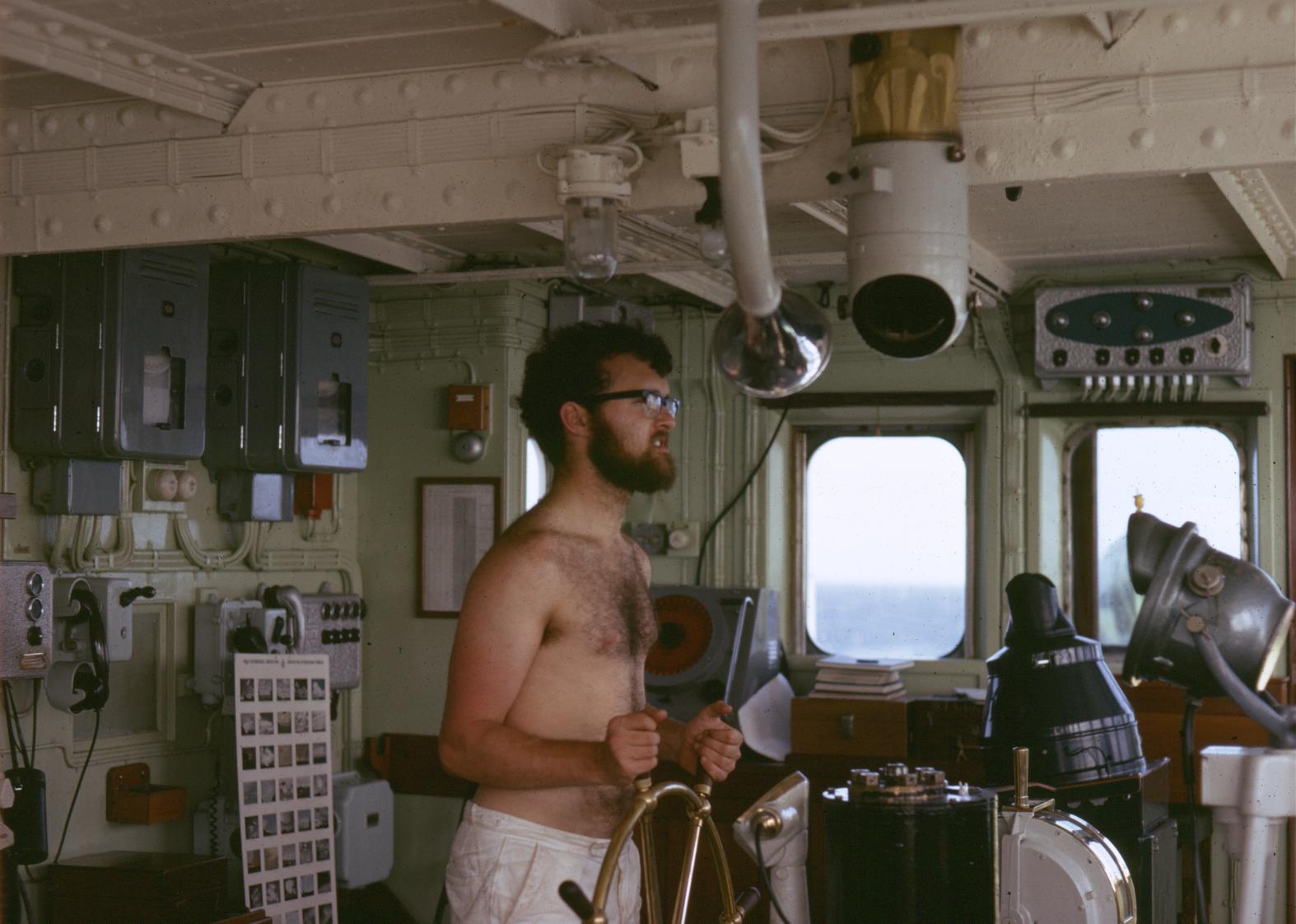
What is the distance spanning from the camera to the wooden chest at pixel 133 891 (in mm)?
5156

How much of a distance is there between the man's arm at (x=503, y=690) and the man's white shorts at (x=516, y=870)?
0.35 ft

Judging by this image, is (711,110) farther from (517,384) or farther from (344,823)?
(344,823)

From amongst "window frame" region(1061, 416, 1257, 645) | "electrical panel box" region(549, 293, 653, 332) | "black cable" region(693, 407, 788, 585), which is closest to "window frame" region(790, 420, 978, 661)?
"black cable" region(693, 407, 788, 585)

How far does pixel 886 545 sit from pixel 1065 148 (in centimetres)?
427

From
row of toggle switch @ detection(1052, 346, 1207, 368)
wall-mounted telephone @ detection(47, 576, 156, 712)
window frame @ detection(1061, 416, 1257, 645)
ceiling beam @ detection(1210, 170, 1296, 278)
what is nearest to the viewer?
ceiling beam @ detection(1210, 170, 1296, 278)

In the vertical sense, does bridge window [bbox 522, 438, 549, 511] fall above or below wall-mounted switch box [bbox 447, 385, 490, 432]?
below

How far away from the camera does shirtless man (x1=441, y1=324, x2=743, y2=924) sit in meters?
2.93

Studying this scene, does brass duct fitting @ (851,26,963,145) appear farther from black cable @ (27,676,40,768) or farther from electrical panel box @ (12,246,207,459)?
black cable @ (27,676,40,768)

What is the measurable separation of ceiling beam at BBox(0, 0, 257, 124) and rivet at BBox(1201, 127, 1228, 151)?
2.49 metres

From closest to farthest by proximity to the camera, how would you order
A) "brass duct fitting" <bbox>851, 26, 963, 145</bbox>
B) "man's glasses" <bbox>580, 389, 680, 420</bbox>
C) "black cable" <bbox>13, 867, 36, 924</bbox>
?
"brass duct fitting" <bbox>851, 26, 963, 145</bbox>, "man's glasses" <bbox>580, 389, 680, 420</bbox>, "black cable" <bbox>13, 867, 36, 924</bbox>

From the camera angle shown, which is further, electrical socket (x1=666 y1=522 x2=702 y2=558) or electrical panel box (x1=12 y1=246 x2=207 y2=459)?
electrical socket (x1=666 y1=522 x2=702 y2=558)

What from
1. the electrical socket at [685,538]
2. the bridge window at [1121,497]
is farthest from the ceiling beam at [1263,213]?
the electrical socket at [685,538]

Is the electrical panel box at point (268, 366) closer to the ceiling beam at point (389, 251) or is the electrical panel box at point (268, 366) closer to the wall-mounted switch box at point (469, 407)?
the ceiling beam at point (389, 251)

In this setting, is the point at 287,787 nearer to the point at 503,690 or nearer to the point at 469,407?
the point at 469,407
